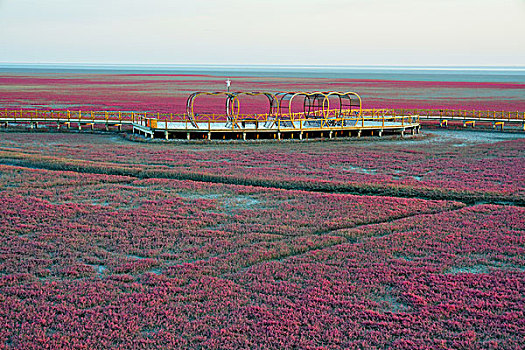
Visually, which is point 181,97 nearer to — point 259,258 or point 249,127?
point 249,127

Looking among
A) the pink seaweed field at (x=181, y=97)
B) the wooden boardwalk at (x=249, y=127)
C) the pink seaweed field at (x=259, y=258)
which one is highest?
the pink seaweed field at (x=181, y=97)

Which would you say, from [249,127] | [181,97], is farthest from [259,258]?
[181,97]

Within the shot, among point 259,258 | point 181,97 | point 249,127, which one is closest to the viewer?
point 259,258

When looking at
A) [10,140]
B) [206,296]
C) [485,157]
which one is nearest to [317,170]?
[485,157]

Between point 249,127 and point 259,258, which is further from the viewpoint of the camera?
point 249,127

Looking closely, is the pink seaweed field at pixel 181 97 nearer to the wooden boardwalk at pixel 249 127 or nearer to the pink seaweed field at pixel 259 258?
the wooden boardwalk at pixel 249 127

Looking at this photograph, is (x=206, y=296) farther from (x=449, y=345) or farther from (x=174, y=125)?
(x=174, y=125)

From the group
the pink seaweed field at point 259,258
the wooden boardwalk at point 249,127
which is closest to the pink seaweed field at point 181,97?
the wooden boardwalk at point 249,127

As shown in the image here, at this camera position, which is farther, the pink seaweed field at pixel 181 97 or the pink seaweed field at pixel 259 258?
the pink seaweed field at pixel 181 97

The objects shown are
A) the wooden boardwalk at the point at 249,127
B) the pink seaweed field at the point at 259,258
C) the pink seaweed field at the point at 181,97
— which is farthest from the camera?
the pink seaweed field at the point at 181,97
